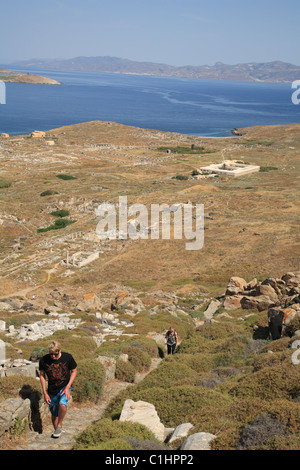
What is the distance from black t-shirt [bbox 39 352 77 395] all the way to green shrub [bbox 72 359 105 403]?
2.11m

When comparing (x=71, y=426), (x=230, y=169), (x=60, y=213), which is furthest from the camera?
(x=230, y=169)

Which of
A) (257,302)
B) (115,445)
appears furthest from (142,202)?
(115,445)

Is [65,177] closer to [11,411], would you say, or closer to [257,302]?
[257,302]

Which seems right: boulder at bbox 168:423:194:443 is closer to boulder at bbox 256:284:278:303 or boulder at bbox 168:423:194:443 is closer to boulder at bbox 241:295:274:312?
boulder at bbox 241:295:274:312

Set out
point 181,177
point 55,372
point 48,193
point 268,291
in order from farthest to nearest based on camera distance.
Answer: point 181,177 < point 48,193 < point 268,291 < point 55,372

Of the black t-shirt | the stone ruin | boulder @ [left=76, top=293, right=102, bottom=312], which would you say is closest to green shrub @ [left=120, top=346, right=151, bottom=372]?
the black t-shirt

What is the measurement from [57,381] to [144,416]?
147 cm

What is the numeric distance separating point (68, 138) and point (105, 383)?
9907 cm

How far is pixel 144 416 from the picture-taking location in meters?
6.64

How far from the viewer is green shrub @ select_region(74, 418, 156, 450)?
224 inches

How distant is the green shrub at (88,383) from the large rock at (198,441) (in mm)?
3277

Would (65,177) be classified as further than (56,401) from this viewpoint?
Yes

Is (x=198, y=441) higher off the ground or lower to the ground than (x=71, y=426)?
higher

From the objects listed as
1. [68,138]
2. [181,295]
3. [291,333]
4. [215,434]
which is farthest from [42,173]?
[215,434]
